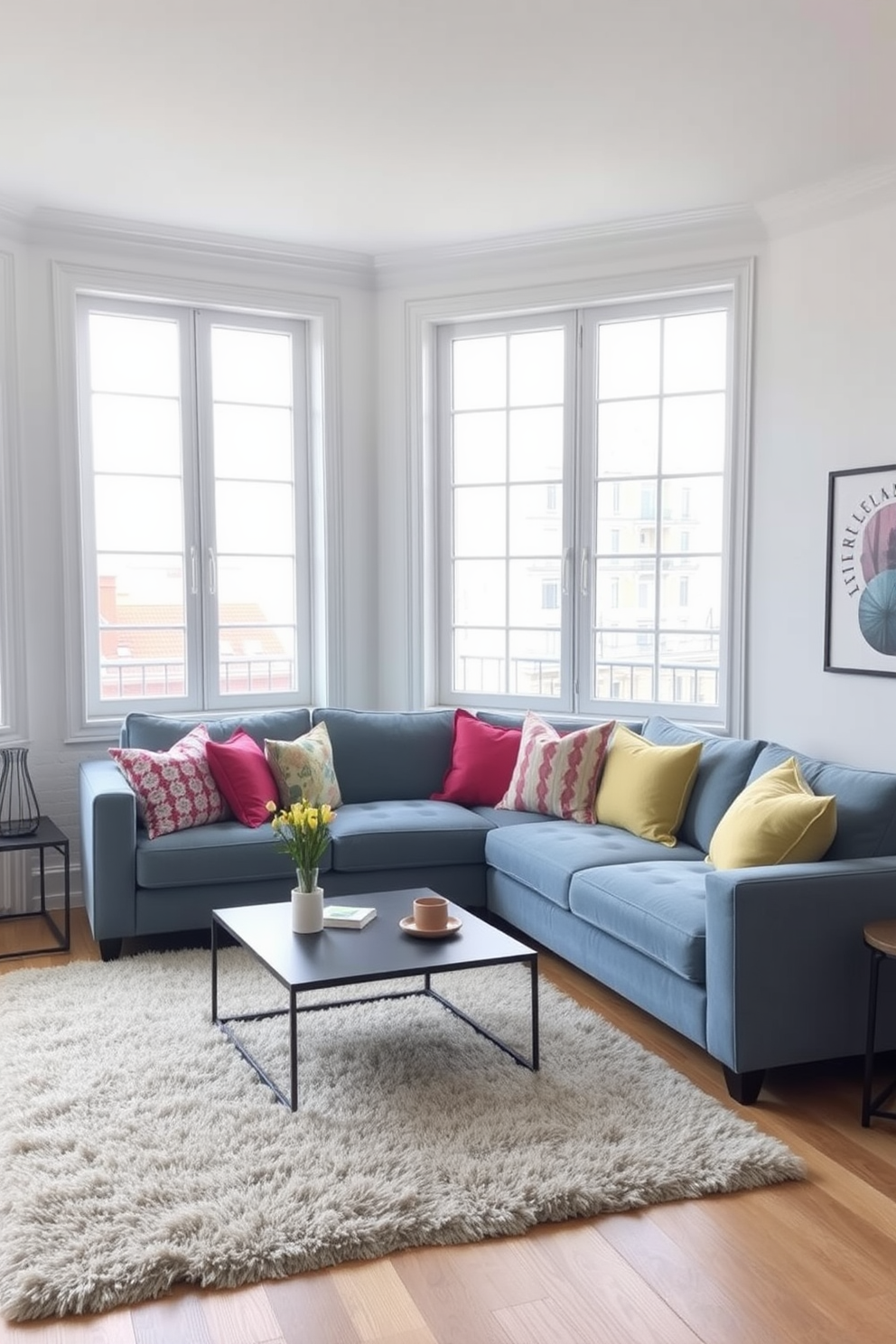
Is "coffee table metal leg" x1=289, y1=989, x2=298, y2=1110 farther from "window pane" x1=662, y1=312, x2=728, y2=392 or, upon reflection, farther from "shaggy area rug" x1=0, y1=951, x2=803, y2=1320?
"window pane" x1=662, y1=312, x2=728, y2=392

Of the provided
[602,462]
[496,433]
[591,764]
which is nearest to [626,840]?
[591,764]

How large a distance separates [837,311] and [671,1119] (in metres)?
3.01

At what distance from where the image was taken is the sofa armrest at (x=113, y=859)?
4.28 metres

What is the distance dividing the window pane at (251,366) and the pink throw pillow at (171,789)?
6.09ft

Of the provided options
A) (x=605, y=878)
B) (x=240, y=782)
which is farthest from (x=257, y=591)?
(x=605, y=878)

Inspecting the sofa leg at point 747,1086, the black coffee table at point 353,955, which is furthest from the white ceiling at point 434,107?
the sofa leg at point 747,1086

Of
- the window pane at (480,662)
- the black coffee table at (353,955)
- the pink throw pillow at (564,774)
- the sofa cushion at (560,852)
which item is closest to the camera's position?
the black coffee table at (353,955)

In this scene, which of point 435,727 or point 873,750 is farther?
point 435,727

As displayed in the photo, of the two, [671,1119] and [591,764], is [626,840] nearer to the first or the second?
[591,764]

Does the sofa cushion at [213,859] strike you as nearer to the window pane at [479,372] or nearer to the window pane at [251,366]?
the window pane at [251,366]

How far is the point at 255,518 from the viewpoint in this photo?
5637mm

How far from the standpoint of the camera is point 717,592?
16.8 feet

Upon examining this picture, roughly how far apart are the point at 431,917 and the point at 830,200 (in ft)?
9.97

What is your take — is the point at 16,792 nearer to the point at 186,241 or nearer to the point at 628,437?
the point at 186,241
